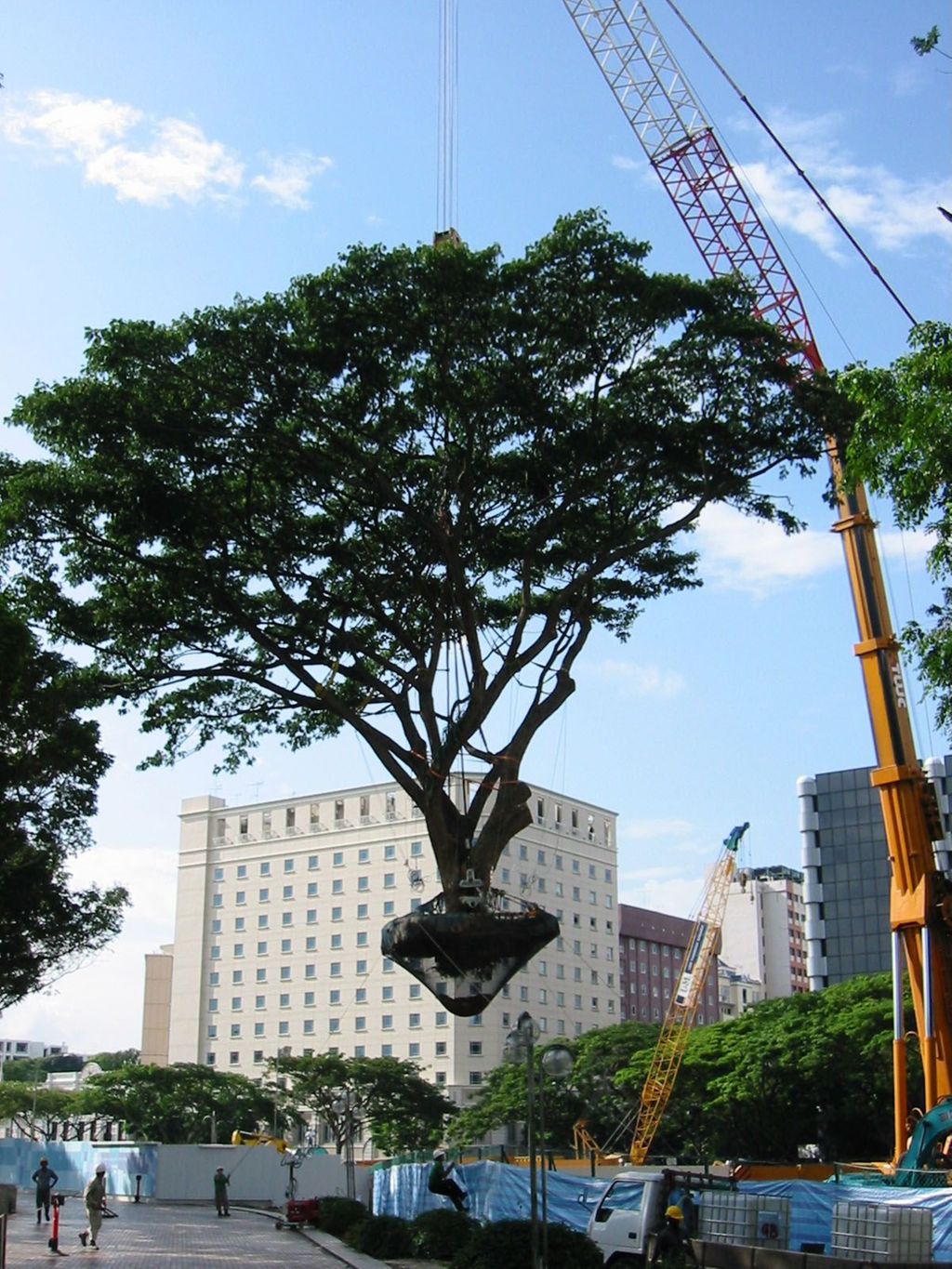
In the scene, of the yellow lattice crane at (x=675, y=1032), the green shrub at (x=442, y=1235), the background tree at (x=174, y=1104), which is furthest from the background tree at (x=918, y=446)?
the background tree at (x=174, y=1104)

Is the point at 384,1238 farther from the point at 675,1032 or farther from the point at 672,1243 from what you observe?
the point at 675,1032

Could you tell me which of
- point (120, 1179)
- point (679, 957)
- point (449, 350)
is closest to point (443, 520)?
point (449, 350)

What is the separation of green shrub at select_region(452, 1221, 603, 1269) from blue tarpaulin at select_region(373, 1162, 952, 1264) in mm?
1494

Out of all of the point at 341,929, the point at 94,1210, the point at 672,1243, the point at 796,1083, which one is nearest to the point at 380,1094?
the point at 796,1083

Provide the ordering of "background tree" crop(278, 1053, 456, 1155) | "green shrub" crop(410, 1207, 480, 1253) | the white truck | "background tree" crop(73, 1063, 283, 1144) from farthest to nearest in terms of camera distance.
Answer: "background tree" crop(73, 1063, 283, 1144), "background tree" crop(278, 1053, 456, 1155), "green shrub" crop(410, 1207, 480, 1253), the white truck

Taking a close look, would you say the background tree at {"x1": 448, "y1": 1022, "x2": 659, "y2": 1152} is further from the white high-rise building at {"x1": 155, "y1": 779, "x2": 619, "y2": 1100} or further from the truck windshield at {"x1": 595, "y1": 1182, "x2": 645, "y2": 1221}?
the truck windshield at {"x1": 595, "y1": 1182, "x2": 645, "y2": 1221}

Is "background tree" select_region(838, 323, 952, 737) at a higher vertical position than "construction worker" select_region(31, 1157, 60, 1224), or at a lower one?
higher

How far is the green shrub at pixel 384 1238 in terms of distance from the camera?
77.5 feet

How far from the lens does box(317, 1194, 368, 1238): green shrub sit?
2886cm

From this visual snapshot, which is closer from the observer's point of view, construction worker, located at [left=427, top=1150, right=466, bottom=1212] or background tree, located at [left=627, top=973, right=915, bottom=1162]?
construction worker, located at [left=427, top=1150, right=466, bottom=1212]

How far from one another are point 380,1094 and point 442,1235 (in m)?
60.6

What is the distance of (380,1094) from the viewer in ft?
267

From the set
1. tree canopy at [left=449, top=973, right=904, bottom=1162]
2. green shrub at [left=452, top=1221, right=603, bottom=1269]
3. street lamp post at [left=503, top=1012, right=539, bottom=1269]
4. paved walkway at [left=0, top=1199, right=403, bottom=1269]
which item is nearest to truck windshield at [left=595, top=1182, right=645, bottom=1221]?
green shrub at [left=452, top=1221, right=603, bottom=1269]

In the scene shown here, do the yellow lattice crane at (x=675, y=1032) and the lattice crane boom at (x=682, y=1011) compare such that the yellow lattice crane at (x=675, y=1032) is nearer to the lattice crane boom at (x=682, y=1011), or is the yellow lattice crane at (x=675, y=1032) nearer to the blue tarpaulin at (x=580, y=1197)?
the lattice crane boom at (x=682, y=1011)
